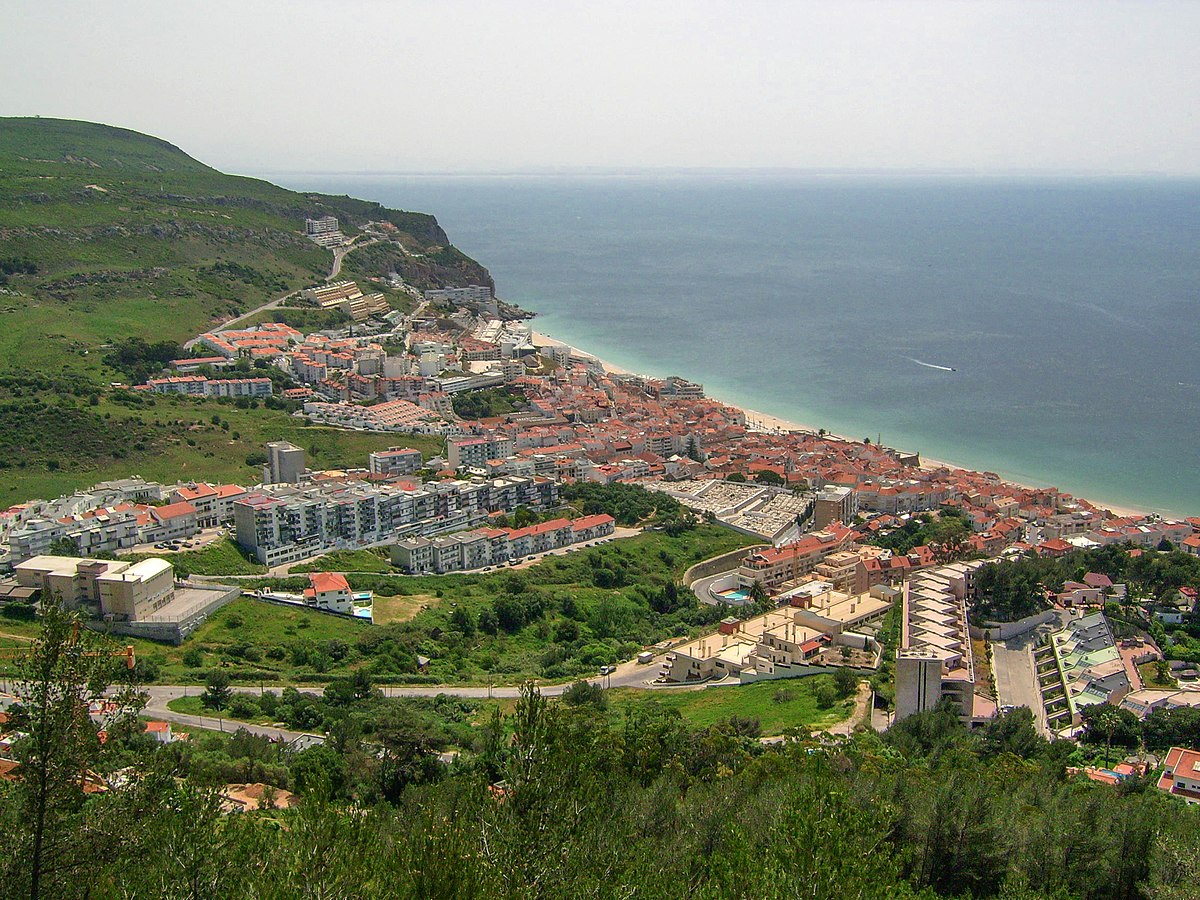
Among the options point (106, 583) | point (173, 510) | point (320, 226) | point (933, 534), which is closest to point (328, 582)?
point (106, 583)

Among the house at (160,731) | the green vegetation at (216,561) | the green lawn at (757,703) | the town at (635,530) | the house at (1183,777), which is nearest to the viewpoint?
the house at (160,731)

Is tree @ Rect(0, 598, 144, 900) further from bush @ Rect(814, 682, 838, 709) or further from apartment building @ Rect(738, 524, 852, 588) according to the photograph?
apartment building @ Rect(738, 524, 852, 588)

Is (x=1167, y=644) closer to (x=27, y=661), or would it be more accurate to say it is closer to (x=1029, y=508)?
(x=1029, y=508)

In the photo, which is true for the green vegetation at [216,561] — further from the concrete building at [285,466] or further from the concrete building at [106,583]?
Answer: the concrete building at [285,466]

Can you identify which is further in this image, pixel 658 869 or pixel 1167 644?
pixel 1167 644

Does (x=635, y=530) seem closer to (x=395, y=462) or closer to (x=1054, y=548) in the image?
(x=395, y=462)

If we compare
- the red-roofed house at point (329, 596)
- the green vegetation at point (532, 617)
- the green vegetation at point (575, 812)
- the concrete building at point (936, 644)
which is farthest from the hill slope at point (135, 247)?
the concrete building at point (936, 644)

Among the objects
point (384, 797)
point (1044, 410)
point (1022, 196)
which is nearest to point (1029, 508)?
point (1044, 410)
